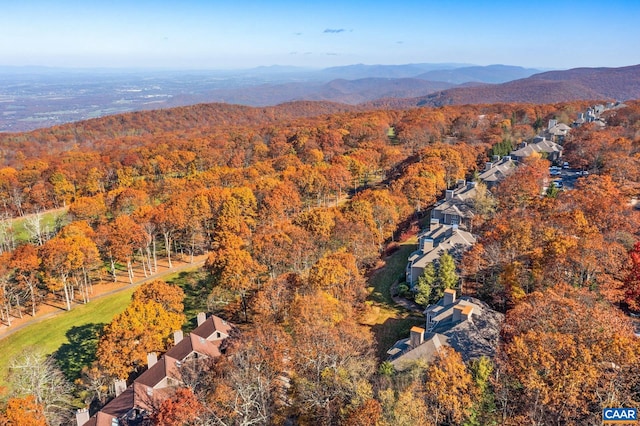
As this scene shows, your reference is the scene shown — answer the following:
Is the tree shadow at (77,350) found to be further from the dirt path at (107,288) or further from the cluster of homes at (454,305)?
the cluster of homes at (454,305)

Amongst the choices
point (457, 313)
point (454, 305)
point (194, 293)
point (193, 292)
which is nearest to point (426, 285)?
point (454, 305)

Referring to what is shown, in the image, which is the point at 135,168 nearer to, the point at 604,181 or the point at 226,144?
the point at 226,144

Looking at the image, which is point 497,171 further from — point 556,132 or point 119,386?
Result: point 119,386

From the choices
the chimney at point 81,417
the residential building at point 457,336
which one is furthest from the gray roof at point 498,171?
the chimney at point 81,417

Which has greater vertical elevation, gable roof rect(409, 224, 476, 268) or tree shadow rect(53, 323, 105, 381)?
gable roof rect(409, 224, 476, 268)

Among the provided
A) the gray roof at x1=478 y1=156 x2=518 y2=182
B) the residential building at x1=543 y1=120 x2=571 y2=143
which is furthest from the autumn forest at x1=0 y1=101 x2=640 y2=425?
the residential building at x1=543 y1=120 x2=571 y2=143

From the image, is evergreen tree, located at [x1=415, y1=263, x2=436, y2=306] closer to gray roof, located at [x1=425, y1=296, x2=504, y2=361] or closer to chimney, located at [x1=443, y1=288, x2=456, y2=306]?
chimney, located at [x1=443, y1=288, x2=456, y2=306]


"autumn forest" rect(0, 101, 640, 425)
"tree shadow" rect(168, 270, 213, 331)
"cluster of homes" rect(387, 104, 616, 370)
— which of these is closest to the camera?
"autumn forest" rect(0, 101, 640, 425)
